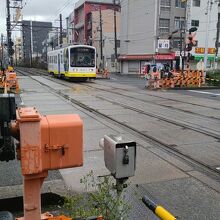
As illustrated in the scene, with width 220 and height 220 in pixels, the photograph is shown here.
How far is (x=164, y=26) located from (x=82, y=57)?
24.9 meters

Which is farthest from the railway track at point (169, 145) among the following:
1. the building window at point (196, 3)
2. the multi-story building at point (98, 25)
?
the multi-story building at point (98, 25)

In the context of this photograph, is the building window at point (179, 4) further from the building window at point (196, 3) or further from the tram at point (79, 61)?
the tram at point (79, 61)

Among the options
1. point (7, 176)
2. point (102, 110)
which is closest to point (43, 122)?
point (7, 176)

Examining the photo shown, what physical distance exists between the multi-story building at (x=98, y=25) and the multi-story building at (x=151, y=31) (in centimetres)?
958

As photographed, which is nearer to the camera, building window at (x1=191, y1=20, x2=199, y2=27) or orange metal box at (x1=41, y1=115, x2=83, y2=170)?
orange metal box at (x1=41, y1=115, x2=83, y2=170)

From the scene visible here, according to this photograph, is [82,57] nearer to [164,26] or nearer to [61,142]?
[164,26]

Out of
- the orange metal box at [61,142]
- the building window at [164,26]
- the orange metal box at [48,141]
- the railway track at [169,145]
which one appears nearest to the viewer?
the orange metal box at [48,141]

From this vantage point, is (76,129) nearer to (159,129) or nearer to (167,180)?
(167,180)

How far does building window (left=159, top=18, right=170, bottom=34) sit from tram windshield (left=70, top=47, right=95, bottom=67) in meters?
23.3

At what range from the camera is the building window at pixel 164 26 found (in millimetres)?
50188

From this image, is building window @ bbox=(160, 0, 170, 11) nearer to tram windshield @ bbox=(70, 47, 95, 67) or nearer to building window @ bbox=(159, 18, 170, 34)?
building window @ bbox=(159, 18, 170, 34)

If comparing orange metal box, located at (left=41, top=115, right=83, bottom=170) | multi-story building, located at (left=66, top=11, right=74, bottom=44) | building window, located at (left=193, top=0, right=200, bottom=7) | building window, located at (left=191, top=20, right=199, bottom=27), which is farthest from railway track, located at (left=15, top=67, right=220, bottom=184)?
multi-story building, located at (left=66, top=11, right=74, bottom=44)

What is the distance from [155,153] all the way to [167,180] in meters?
1.63

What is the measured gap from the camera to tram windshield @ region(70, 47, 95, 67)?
94.8ft
